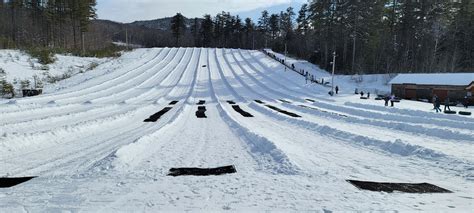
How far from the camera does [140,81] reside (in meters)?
50.2

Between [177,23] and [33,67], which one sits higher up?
[177,23]

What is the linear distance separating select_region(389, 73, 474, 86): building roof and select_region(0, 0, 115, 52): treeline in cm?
5476

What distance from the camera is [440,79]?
38.7m

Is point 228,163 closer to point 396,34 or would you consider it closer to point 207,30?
point 396,34

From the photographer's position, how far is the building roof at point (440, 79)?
1430 inches

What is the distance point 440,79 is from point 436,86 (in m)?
0.97

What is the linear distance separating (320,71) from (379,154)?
53157mm

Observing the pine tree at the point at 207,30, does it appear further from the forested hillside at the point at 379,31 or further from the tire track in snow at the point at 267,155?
the tire track in snow at the point at 267,155

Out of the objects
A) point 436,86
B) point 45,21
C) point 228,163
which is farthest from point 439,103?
point 45,21

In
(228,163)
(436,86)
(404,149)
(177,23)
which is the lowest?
(228,163)

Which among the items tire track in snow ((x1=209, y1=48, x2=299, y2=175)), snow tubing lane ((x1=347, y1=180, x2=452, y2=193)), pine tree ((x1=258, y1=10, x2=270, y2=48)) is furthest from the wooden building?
pine tree ((x1=258, y1=10, x2=270, y2=48))

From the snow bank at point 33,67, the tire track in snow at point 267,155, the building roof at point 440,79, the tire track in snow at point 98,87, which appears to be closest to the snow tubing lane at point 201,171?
the tire track in snow at point 267,155

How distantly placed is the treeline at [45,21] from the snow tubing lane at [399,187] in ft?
203

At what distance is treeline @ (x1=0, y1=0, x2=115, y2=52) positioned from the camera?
6525 centimetres
